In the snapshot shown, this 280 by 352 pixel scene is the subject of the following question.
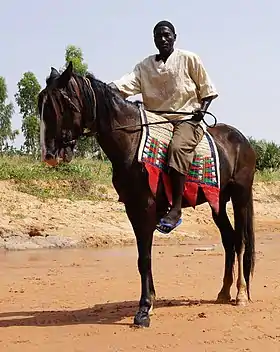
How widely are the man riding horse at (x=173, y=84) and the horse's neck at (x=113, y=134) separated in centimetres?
43

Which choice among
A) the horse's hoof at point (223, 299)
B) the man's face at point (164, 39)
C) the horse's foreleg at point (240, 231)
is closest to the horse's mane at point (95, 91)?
the man's face at point (164, 39)

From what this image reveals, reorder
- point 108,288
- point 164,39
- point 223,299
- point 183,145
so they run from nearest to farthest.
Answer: point 183,145 → point 164,39 → point 223,299 → point 108,288

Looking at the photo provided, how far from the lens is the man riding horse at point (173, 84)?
6.39 meters

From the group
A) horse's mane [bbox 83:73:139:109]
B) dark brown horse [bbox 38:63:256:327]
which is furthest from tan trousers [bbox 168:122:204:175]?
horse's mane [bbox 83:73:139:109]

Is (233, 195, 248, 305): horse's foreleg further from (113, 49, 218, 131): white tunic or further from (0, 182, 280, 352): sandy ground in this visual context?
(113, 49, 218, 131): white tunic

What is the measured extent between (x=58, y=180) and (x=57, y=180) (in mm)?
42

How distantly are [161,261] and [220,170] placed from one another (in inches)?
192

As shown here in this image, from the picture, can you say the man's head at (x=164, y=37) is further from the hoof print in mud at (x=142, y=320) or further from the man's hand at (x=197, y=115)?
the hoof print in mud at (x=142, y=320)

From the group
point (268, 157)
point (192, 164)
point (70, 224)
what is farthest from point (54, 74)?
point (268, 157)

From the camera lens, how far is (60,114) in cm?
579

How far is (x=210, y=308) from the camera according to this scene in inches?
264

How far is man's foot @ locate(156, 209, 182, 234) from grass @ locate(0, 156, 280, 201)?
1180cm

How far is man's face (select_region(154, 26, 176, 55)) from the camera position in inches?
252

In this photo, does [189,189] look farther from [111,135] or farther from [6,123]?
[6,123]
